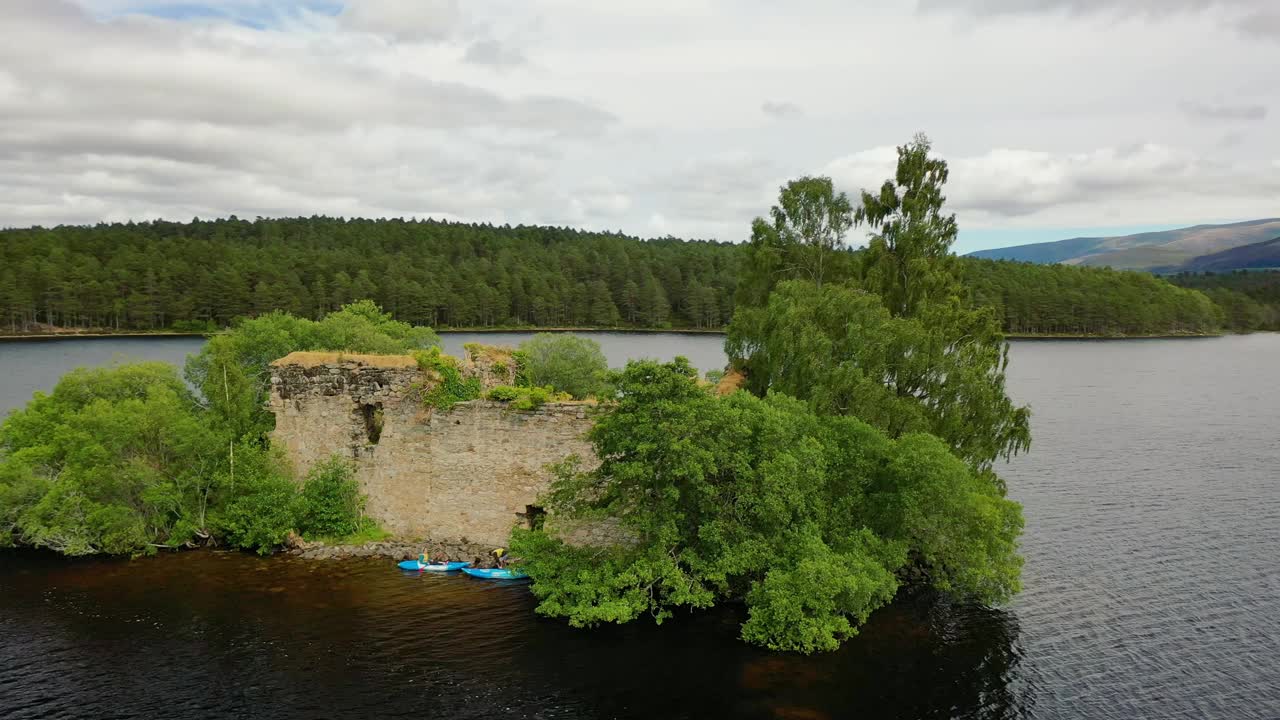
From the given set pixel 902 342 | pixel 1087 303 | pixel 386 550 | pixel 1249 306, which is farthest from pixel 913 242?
pixel 1249 306

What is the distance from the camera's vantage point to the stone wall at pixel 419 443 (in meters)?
23.8

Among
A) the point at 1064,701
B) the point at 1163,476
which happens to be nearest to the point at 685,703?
the point at 1064,701

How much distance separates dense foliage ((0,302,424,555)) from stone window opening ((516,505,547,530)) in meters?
5.64

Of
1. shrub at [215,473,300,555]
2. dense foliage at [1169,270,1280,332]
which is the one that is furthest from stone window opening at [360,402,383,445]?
dense foliage at [1169,270,1280,332]

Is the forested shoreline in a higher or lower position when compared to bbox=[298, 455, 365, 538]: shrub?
higher

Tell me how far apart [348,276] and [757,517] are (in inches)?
4195

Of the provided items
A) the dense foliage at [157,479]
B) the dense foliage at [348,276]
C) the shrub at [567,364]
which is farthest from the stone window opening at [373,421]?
the dense foliage at [348,276]

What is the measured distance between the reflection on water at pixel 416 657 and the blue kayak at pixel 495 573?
440 millimetres

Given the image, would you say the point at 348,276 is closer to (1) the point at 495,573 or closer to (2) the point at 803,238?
(2) the point at 803,238

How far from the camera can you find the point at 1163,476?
3997cm

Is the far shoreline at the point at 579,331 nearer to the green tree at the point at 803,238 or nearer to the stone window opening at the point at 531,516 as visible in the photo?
the green tree at the point at 803,238

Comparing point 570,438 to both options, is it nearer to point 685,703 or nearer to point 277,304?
point 685,703

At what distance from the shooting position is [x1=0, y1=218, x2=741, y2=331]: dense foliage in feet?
350

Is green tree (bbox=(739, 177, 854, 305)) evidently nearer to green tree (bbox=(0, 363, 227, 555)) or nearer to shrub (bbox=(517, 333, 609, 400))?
shrub (bbox=(517, 333, 609, 400))
